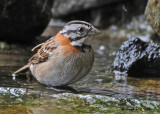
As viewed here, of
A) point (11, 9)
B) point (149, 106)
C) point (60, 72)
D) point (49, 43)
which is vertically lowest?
Answer: point (149, 106)

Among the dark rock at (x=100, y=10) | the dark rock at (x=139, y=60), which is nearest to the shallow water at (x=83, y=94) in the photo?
the dark rock at (x=139, y=60)

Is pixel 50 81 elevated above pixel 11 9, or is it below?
below

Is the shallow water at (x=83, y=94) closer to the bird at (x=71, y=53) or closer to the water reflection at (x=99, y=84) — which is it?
the water reflection at (x=99, y=84)

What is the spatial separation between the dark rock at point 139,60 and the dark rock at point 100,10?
855 centimetres

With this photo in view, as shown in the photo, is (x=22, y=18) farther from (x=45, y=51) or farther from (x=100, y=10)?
(x=100, y=10)

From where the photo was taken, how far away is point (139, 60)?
291 inches

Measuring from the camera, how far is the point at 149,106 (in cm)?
470

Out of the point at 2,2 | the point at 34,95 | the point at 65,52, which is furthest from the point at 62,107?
the point at 2,2

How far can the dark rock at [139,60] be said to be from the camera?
734cm

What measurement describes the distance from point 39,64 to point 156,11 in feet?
8.49

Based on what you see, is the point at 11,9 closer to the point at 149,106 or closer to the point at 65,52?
the point at 65,52

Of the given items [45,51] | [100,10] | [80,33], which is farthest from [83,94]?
[100,10]

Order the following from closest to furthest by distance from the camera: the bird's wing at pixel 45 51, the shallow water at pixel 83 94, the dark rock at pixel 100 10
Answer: the shallow water at pixel 83 94
the bird's wing at pixel 45 51
the dark rock at pixel 100 10

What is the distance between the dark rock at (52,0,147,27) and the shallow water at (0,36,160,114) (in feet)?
28.4
